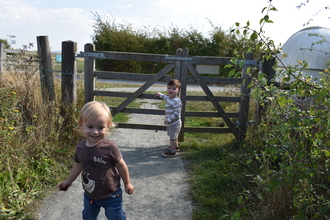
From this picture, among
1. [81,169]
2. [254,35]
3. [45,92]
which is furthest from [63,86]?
[254,35]

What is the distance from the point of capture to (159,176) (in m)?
4.82

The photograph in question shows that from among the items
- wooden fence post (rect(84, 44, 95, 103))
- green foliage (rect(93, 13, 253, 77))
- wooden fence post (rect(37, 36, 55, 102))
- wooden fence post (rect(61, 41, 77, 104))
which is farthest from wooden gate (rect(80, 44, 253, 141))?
green foliage (rect(93, 13, 253, 77))

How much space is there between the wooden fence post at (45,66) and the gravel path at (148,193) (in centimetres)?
186

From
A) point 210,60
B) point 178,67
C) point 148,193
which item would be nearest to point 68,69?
point 178,67

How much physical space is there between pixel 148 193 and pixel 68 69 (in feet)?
10.0

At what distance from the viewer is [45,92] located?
18.0ft

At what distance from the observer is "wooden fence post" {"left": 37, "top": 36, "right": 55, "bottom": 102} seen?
5527 millimetres

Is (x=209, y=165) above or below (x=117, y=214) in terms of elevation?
below

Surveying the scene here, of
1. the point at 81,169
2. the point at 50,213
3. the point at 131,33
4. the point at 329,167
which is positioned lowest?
the point at 50,213

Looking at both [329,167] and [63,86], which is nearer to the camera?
[329,167]

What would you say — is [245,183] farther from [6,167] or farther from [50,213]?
[6,167]

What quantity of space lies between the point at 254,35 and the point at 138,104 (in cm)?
882

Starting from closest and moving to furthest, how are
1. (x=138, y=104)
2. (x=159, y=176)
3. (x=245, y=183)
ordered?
(x=245, y=183) < (x=159, y=176) < (x=138, y=104)

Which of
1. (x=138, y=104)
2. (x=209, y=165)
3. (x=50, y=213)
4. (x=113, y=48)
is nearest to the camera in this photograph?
(x=50, y=213)
